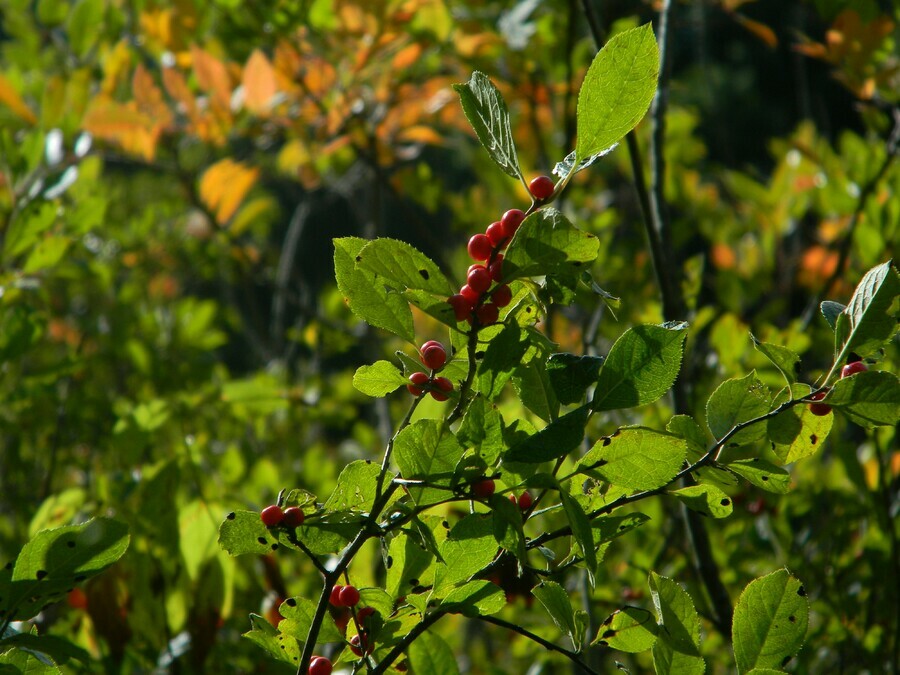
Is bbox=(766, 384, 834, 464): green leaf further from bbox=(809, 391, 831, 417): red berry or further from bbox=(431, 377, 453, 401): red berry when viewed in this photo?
bbox=(431, 377, 453, 401): red berry

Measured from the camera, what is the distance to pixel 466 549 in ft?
2.09

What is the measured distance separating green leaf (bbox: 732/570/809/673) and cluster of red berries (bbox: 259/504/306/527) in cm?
32

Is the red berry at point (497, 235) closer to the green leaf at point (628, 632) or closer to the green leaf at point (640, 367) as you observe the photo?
the green leaf at point (640, 367)

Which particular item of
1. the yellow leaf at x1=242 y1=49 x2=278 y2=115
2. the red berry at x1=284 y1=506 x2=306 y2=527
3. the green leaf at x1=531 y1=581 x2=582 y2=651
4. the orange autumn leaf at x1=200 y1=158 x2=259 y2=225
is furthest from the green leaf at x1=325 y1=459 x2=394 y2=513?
the orange autumn leaf at x1=200 y1=158 x2=259 y2=225

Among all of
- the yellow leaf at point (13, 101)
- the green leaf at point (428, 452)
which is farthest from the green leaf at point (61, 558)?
the yellow leaf at point (13, 101)

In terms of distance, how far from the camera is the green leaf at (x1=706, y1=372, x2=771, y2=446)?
0.64m

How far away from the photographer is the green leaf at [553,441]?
55cm

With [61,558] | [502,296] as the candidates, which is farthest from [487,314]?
[61,558]

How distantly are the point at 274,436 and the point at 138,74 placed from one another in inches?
45.2

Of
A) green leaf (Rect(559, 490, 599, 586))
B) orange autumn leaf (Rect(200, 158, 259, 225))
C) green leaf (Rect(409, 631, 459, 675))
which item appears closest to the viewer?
green leaf (Rect(559, 490, 599, 586))

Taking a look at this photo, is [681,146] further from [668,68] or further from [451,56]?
[668,68]

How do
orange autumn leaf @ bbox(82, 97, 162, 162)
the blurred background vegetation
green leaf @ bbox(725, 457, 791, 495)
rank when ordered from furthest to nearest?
orange autumn leaf @ bbox(82, 97, 162, 162), the blurred background vegetation, green leaf @ bbox(725, 457, 791, 495)

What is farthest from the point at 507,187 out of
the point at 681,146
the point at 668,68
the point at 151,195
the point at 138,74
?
the point at 151,195

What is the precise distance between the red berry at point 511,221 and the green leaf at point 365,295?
0.09 meters
